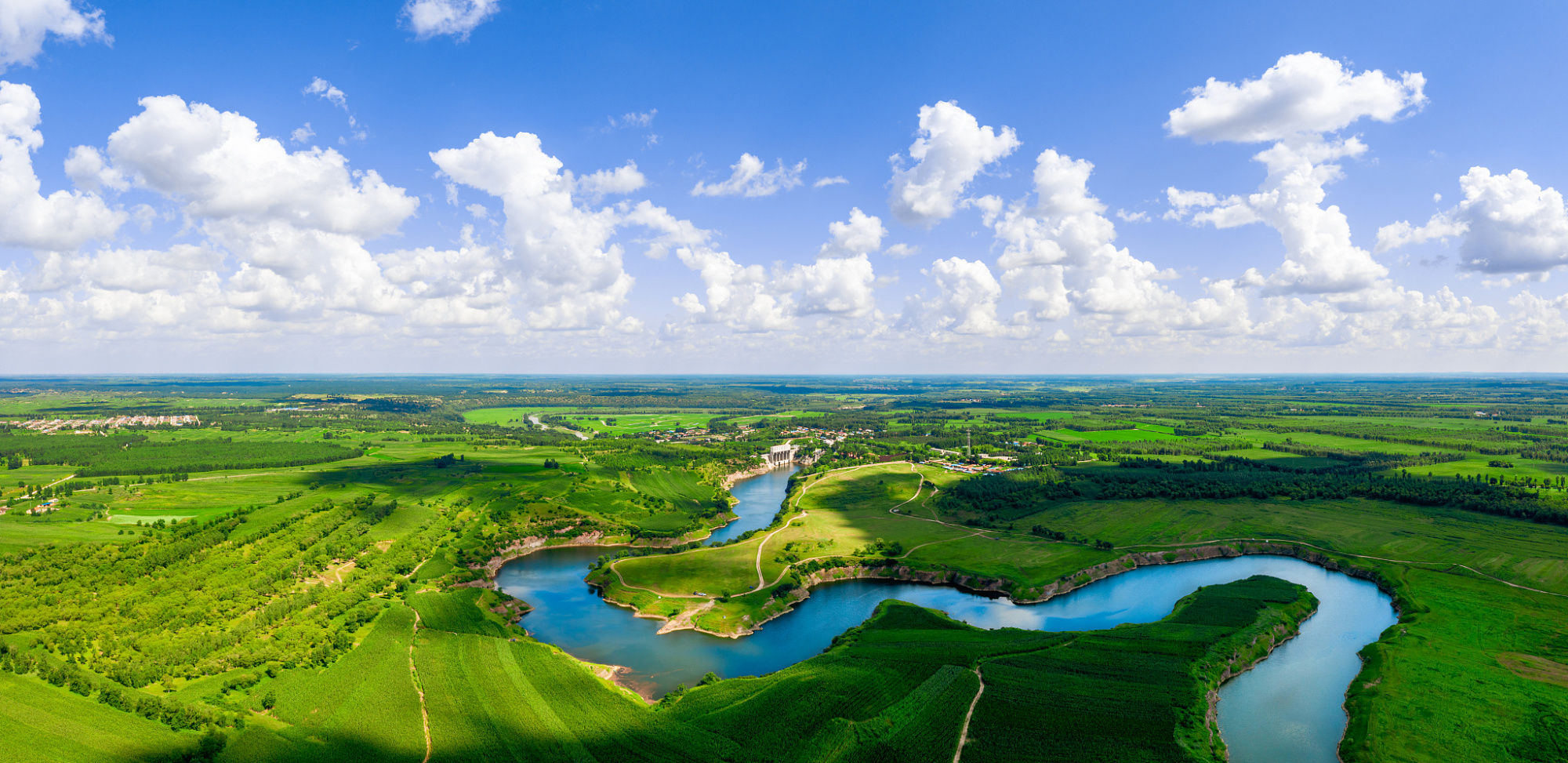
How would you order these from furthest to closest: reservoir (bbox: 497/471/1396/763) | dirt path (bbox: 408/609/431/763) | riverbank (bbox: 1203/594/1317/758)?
reservoir (bbox: 497/471/1396/763), riverbank (bbox: 1203/594/1317/758), dirt path (bbox: 408/609/431/763)

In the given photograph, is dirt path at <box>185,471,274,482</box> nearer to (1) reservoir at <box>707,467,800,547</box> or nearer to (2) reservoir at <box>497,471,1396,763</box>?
(2) reservoir at <box>497,471,1396,763</box>

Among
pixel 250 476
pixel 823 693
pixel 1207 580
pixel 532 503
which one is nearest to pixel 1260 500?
pixel 1207 580

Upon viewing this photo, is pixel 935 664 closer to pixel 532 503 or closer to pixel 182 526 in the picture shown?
pixel 532 503

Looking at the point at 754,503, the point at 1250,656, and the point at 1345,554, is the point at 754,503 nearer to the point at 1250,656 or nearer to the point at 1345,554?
the point at 1250,656

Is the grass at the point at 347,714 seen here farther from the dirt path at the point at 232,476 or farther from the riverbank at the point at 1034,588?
the dirt path at the point at 232,476

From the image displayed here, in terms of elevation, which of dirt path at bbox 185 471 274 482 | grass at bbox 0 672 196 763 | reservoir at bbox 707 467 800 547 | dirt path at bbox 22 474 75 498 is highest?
dirt path at bbox 22 474 75 498

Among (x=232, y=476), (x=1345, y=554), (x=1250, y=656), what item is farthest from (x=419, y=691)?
(x=232, y=476)

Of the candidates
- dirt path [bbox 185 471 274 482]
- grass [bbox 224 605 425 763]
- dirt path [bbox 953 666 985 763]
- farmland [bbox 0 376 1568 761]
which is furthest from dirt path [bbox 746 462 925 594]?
dirt path [bbox 185 471 274 482]
